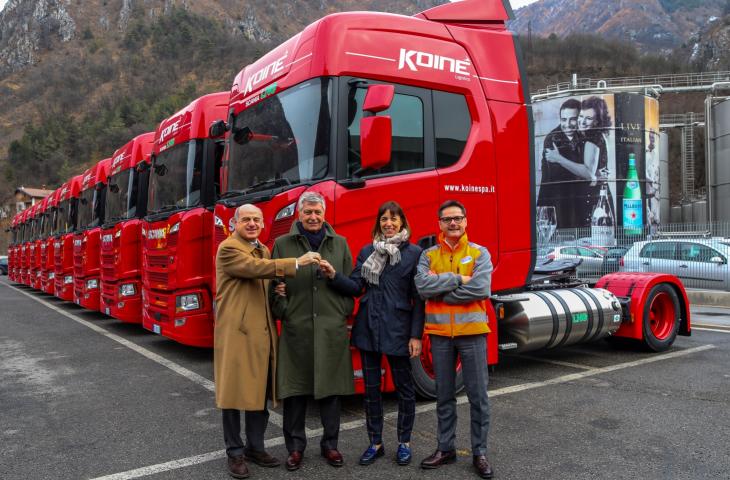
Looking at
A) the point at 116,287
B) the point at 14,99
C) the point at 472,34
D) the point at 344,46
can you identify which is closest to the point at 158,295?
the point at 116,287

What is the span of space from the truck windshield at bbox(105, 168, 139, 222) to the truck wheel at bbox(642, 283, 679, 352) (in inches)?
320

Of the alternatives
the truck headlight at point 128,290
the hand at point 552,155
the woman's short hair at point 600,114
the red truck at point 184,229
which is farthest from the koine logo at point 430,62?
the woman's short hair at point 600,114

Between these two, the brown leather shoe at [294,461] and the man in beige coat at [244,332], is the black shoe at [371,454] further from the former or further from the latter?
the man in beige coat at [244,332]

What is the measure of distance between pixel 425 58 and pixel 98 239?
30.4ft

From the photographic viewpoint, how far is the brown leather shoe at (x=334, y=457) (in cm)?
397

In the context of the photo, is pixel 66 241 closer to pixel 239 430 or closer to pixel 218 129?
pixel 218 129

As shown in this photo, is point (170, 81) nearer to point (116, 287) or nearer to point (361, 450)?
point (116, 287)

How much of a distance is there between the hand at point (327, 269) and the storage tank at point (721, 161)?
129 ft

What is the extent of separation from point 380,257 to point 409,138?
5.47 feet

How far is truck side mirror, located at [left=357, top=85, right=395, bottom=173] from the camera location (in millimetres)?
4605

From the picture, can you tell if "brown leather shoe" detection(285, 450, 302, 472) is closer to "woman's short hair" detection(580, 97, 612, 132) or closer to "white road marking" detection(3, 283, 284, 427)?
"white road marking" detection(3, 283, 284, 427)

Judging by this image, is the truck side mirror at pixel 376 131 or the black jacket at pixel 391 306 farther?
the truck side mirror at pixel 376 131

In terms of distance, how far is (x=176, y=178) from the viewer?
8.28 meters

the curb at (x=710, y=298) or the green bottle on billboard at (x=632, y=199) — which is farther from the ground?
the green bottle on billboard at (x=632, y=199)
